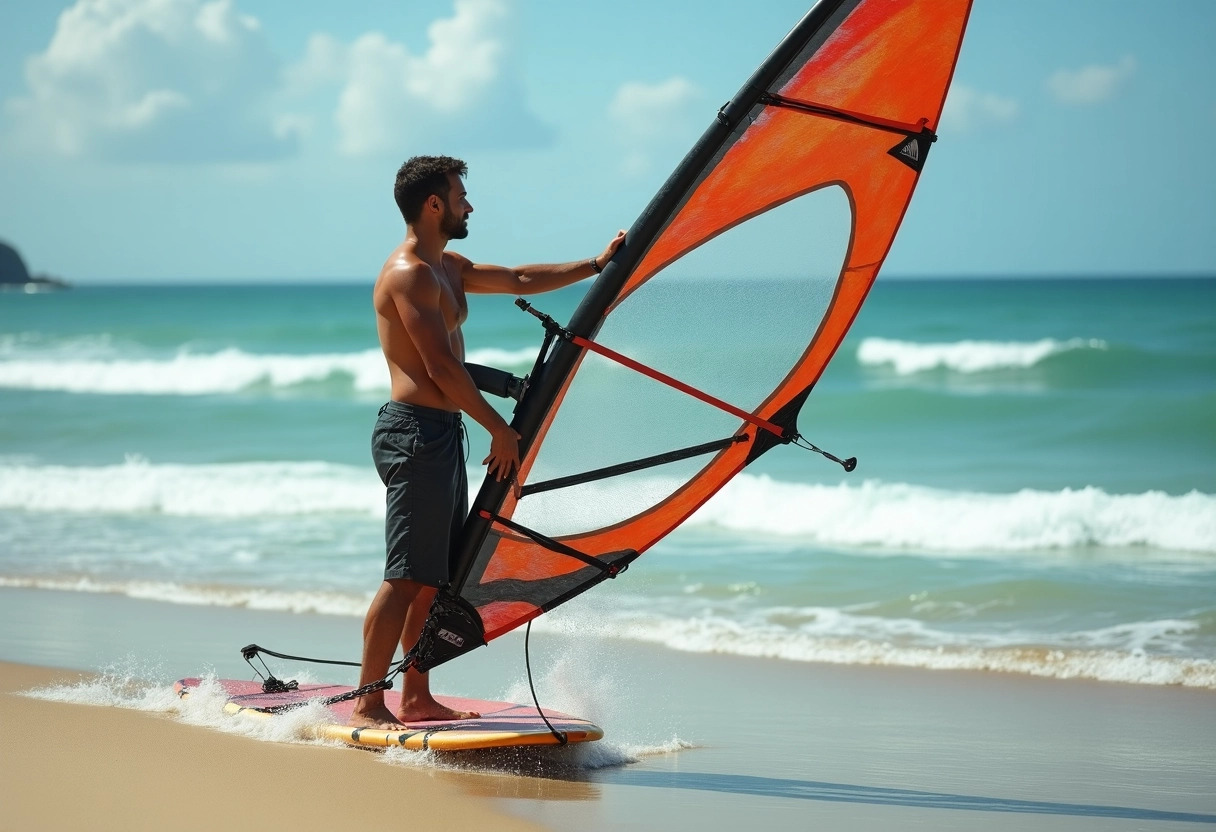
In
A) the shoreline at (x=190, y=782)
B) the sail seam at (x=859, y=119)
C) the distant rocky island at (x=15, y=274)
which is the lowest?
the shoreline at (x=190, y=782)

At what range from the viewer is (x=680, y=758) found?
4.18 meters

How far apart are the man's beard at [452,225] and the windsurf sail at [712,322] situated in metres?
0.42

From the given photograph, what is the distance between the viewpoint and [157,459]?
13859 mm

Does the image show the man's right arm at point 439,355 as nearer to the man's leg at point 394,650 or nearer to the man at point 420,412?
the man at point 420,412

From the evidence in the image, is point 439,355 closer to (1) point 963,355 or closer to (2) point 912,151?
(2) point 912,151

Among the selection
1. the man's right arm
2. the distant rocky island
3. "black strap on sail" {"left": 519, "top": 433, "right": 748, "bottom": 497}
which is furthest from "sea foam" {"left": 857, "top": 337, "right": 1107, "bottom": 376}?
the distant rocky island

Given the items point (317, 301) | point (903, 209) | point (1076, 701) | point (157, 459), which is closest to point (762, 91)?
point (903, 209)

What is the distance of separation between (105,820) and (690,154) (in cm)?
235

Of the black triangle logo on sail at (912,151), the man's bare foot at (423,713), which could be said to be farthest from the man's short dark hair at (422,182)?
the man's bare foot at (423,713)

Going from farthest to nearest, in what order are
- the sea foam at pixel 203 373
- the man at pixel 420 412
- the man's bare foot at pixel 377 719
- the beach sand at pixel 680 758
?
1. the sea foam at pixel 203 373
2. the man's bare foot at pixel 377 719
3. the man at pixel 420 412
4. the beach sand at pixel 680 758

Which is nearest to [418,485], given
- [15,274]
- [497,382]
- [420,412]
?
[420,412]

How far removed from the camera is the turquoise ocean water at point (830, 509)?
640 centimetres

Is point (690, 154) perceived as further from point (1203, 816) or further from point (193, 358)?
point (193, 358)

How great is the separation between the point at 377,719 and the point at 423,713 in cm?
15
